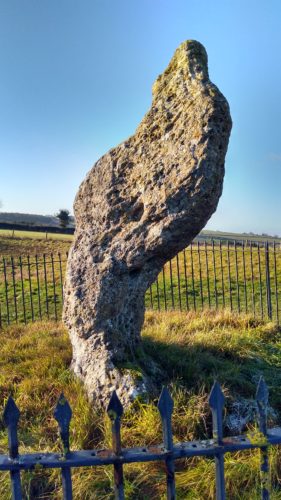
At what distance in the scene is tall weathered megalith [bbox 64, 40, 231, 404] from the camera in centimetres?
397

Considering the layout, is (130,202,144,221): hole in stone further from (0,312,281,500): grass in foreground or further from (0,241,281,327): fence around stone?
(0,241,281,327): fence around stone

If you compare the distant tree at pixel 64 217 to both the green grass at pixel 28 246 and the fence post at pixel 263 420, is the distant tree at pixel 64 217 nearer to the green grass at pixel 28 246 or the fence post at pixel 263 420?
the green grass at pixel 28 246

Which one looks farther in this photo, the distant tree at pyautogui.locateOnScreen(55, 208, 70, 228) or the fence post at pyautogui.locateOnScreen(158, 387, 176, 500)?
the distant tree at pyautogui.locateOnScreen(55, 208, 70, 228)

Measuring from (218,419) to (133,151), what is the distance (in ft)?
9.81

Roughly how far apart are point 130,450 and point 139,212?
2520mm

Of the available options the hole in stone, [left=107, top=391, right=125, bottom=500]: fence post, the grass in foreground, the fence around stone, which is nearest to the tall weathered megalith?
the hole in stone

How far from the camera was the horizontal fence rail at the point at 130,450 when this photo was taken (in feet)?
7.72

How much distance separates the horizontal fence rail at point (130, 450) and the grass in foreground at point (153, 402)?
Answer: 69 centimetres

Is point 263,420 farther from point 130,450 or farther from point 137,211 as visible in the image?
point 137,211

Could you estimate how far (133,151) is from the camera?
15.1 ft

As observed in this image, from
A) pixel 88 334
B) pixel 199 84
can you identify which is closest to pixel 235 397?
pixel 88 334

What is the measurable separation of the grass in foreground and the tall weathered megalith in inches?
14.4

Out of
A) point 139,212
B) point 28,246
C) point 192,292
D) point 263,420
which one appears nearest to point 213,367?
point 139,212

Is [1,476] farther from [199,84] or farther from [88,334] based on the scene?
[199,84]
